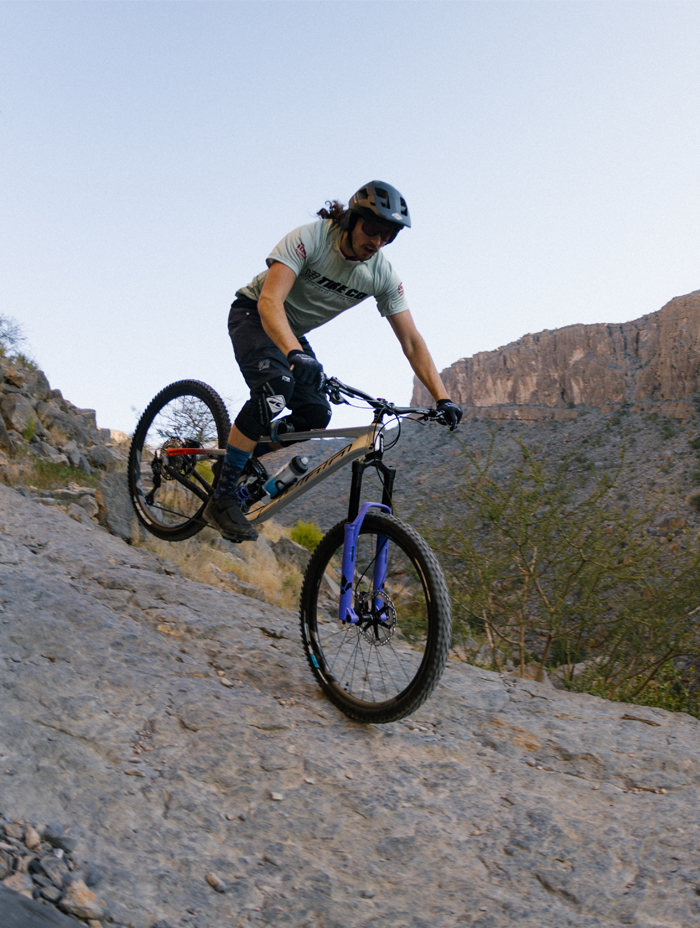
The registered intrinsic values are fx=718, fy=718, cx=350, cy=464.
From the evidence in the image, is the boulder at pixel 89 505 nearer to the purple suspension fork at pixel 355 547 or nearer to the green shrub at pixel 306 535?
the purple suspension fork at pixel 355 547

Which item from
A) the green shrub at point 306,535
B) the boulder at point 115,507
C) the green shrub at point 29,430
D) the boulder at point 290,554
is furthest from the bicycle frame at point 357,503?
the green shrub at point 306,535

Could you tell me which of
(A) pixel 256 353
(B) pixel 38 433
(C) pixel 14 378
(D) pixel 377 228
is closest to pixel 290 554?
(B) pixel 38 433

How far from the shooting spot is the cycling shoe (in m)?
4.12

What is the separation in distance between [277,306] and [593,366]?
299ft

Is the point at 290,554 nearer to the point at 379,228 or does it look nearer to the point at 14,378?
the point at 14,378

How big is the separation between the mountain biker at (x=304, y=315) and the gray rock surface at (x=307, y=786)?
1092 millimetres

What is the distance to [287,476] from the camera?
412 cm

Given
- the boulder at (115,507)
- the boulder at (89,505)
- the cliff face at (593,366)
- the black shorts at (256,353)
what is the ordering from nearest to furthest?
the black shorts at (256,353)
the boulder at (115,507)
the boulder at (89,505)
the cliff face at (593,366)

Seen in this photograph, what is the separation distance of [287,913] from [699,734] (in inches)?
105

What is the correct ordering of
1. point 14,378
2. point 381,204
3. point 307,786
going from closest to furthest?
point 307,786 < point 381,204 < point 14,378

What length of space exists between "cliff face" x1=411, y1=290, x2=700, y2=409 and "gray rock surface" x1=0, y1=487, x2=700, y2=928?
75.5m

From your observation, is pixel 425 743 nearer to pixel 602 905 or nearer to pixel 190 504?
pixel 602 905

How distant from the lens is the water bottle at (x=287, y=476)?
407cm

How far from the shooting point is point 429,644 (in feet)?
9.90
